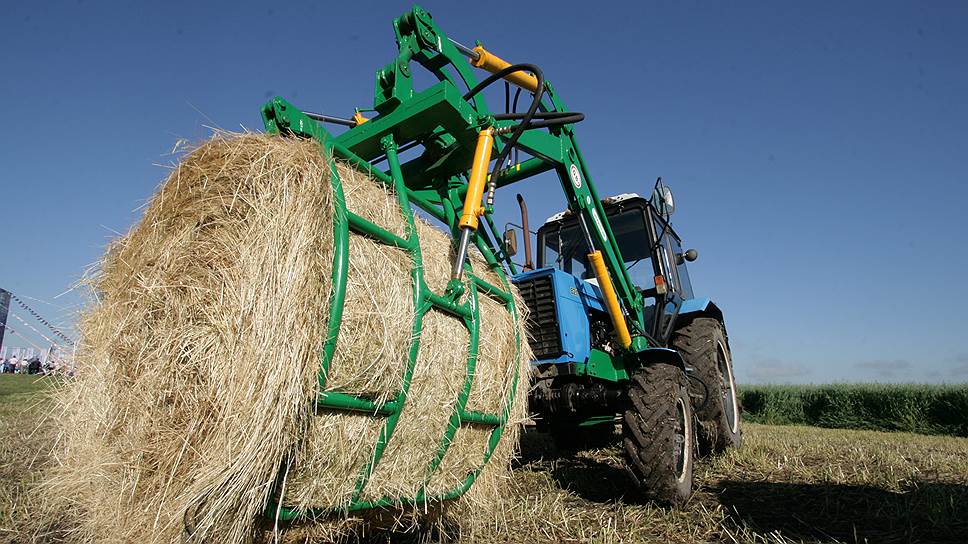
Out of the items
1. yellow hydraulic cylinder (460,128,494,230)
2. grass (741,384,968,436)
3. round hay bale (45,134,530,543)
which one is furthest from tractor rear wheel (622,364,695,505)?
grass (741,384,968,436)

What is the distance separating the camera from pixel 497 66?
13.5ft

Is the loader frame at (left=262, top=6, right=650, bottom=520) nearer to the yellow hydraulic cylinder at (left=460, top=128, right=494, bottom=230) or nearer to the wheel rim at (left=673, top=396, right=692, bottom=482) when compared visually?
the yellow hydraulic cylinder at (left=460, top=128, right=494, bottom=230)

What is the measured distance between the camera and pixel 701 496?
4.34 metres

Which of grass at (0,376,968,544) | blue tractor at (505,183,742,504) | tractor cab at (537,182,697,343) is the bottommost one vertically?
grass at (0,376,968,544)

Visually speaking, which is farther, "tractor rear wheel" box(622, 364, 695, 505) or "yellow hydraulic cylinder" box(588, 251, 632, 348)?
"yellow hydraulic cylinder" box(588, 251, 632, 348)

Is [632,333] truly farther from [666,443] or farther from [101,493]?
[101,493]

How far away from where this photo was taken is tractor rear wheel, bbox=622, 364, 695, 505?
3918 mm

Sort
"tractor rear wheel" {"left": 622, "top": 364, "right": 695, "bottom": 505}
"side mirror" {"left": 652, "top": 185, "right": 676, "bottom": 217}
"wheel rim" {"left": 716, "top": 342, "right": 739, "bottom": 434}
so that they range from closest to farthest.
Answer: "tractor rear wheel" {"left": 622, "top": 364, "right": 695, "bottom": 505}, "side mirror" {"left": 652, "top": 185, "right": 676, "bottom": 217}, "wheel rim" {"left": 716, "top": 342, "right": 739, "bottom": 434}

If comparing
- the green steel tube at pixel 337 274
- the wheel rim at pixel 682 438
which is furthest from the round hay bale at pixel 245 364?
the wheel rim at pixel 682 438

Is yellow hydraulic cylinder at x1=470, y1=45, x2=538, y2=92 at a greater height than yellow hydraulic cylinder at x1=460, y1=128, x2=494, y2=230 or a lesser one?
greater

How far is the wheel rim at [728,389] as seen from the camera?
22.3ft

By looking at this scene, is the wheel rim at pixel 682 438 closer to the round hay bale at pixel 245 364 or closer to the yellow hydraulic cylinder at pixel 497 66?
the round hay bale at pixel 245 364

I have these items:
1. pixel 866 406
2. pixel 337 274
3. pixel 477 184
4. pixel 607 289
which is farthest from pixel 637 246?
pixel 866 406

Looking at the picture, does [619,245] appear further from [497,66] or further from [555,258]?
[497,66]
